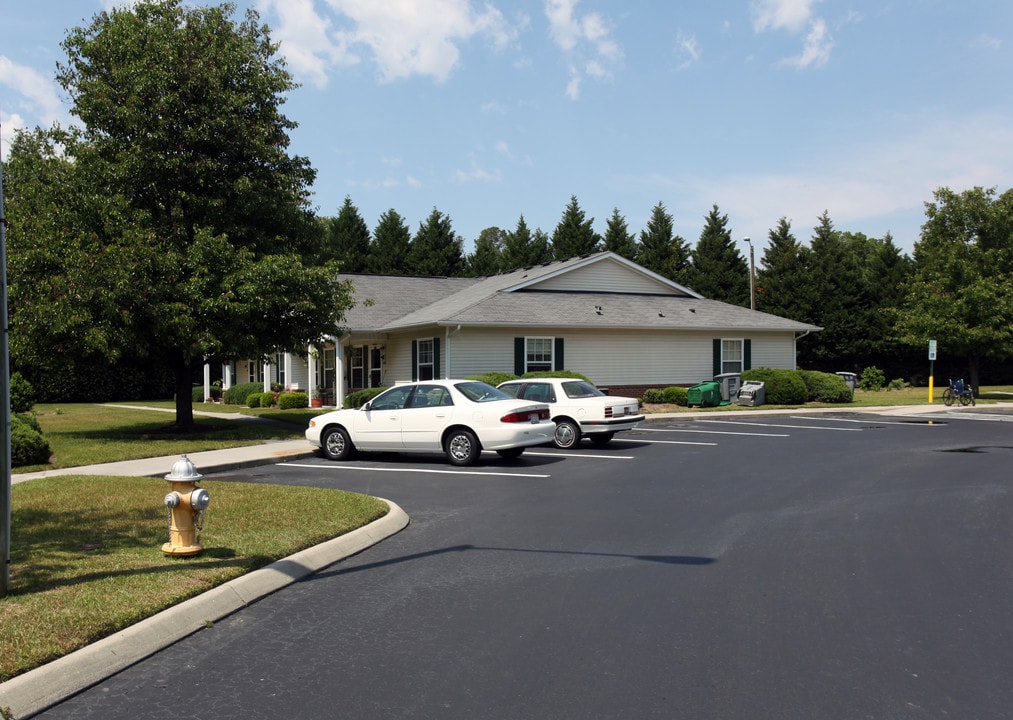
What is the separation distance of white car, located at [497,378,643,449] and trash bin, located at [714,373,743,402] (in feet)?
46.3

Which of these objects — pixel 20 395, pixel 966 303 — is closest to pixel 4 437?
pixel 20 395

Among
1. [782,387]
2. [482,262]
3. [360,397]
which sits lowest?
[360,397]

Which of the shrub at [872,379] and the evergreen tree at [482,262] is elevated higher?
the evergreen tree at [482,262]

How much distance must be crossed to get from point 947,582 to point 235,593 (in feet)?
18.1

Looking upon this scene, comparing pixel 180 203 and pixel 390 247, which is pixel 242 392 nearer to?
pixel 180 203

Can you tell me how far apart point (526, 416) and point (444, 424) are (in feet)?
4.67

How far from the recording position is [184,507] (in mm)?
7027

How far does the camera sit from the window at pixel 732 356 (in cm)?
3259

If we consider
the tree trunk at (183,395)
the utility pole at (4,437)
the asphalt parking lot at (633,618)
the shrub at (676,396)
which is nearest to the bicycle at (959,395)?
the shrub at (676,396)

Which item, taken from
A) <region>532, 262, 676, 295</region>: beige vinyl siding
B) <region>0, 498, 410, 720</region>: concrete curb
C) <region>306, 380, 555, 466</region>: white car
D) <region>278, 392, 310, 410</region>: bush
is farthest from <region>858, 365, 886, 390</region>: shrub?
<region>0, 498, 410, 720</region>: concrete curb

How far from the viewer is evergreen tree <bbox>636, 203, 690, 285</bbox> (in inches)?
2255

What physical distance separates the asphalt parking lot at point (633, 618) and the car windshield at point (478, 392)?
3.29 meters

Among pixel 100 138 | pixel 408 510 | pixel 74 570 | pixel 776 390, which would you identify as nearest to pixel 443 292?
pixel 776 390

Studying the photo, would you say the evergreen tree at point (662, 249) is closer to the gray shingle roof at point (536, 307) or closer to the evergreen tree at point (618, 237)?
the evergreen tree at point (618, 237)
